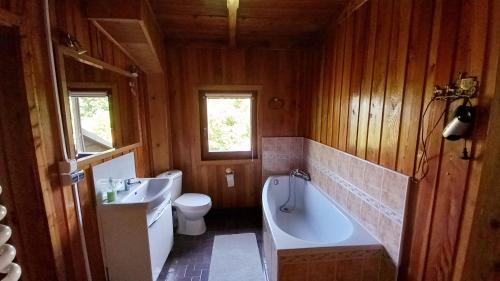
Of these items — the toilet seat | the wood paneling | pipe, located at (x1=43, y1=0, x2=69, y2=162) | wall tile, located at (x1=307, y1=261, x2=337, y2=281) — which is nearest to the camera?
the wood paneling

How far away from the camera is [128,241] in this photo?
5.35 ft

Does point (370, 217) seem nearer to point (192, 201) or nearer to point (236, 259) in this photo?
point (236, 259)

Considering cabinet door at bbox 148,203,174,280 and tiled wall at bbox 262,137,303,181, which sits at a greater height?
tiled wall at bbox 262,137,303,181

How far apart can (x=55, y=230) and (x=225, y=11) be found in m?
2.34

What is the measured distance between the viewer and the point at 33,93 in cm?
108

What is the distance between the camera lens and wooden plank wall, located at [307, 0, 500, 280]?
2.94 feet

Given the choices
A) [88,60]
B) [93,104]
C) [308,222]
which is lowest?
[308,222]

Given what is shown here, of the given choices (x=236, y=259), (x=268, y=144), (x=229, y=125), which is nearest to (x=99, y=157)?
(x=236, y=259)

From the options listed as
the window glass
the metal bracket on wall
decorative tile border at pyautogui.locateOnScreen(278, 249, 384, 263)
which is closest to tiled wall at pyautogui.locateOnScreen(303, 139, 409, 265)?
decorative tile border at pyautogui.locateOnScreen(278, 249, 384, 263)

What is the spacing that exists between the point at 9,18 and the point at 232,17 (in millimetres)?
1692

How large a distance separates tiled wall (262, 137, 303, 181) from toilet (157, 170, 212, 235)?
3.24 ft

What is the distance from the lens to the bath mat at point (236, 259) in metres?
1.92

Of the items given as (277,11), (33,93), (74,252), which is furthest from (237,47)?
(74,252)

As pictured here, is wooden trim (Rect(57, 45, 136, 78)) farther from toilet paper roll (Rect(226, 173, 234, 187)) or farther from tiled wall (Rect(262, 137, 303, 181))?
tiled wall (Rect(262, 137, 303, 181))
